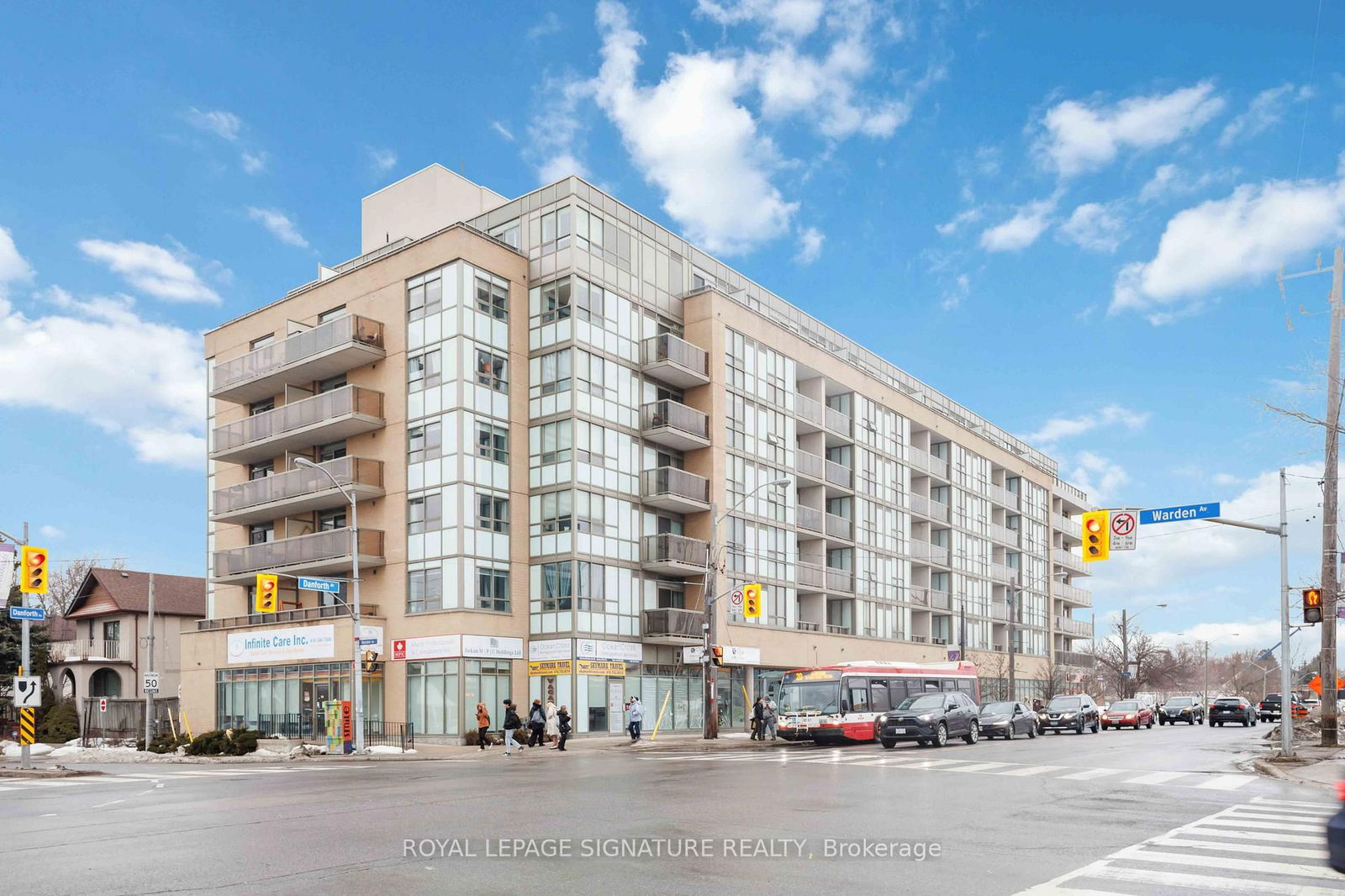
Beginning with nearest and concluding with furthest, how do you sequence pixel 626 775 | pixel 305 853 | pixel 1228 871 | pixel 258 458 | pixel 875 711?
1. pixel 1228 871
2. pixel 305 853
3. pixel 626 775
4. pixel 875 711
5. pixel 258 458

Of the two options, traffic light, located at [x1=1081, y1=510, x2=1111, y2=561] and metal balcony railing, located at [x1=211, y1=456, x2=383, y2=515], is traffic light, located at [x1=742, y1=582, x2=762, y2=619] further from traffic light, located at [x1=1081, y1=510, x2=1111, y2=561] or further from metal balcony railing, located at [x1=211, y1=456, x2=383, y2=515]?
metal balcony railing, located at [x1=211, y1=456, x2=383, y2=515]

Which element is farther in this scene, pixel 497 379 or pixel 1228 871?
pixel 497 379

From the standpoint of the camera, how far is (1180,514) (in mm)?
27844

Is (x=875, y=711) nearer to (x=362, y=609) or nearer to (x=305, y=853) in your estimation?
(x=362, y=609)

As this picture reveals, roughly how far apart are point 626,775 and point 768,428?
33159 millimetres

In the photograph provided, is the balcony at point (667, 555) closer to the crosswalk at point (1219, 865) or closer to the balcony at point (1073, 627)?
the crosswalk at point (1219, 865)

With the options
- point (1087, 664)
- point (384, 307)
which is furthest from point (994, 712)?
point (1087, 664)

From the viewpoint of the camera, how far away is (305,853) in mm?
11234

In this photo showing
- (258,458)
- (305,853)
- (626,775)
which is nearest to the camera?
(305,853)

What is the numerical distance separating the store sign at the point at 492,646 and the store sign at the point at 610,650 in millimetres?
2322

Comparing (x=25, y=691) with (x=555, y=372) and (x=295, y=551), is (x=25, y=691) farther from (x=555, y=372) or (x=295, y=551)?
(x=555, y=372)

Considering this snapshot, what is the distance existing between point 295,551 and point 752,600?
60.6 ft

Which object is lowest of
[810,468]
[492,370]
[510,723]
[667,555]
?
[510,723]

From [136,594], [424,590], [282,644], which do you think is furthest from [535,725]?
[136,594]
